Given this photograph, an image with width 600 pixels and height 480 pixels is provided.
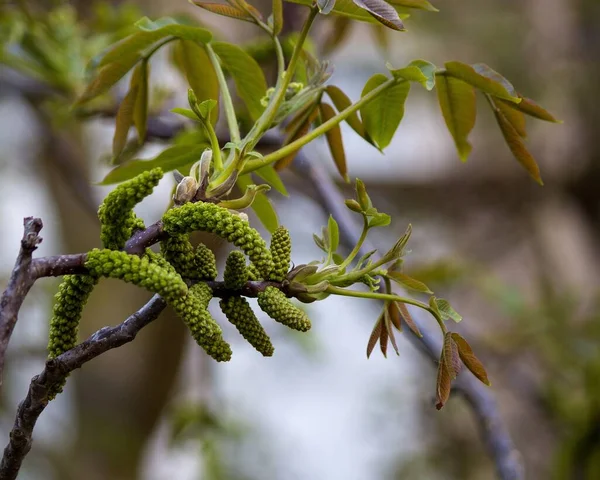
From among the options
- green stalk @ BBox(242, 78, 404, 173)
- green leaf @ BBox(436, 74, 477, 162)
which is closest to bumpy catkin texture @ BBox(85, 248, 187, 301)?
green stalk @ BBox(242, 78, 404, 173)

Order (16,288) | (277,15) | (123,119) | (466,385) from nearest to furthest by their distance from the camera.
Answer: (16,288)
(277,15)
(123,119)
(466,385)

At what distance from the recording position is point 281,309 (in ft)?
1.56

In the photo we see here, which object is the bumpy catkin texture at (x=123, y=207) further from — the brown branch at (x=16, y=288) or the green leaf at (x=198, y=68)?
the green leaf at (x=198, y=68)

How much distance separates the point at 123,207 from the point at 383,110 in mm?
312

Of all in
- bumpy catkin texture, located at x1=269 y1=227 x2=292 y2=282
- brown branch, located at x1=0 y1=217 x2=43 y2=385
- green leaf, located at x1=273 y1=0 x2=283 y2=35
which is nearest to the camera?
brown branch, located at x1=0 y1=217 x2=43 y2=385

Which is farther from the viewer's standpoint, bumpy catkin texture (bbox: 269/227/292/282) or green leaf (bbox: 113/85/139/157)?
green leaf (bbox: 113/85/139/157)

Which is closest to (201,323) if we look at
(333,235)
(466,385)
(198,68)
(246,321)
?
(246,321)

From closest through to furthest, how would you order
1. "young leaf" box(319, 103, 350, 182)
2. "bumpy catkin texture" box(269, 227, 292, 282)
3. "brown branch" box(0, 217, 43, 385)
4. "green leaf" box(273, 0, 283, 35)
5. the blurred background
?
"brown branch" box(0, 217, 43, 385)
"bumpy catkin texture" box(269, 227, 292, 282)
"green leaf" box(273, 0, 283, 35)
"young leaf" box(319, 103, 350, 182)
the blurred background

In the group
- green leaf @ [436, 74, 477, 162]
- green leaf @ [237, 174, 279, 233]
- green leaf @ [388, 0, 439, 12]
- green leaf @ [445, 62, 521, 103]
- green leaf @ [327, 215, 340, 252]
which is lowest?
green leaf @ [237, 174, 279, 233]

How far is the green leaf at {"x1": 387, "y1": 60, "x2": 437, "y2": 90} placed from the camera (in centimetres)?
60

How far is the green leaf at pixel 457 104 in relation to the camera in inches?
27.1

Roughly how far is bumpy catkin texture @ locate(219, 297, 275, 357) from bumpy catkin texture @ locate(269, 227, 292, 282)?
0.03m

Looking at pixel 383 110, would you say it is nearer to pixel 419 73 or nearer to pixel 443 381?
pixel 419 73

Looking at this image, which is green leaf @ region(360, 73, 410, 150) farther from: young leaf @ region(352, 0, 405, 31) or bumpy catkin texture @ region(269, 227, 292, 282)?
bumpy catkin texture @ region(269, 227, 292, 282)
